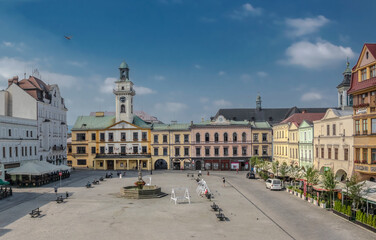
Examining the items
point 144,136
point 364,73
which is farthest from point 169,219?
point 144,136

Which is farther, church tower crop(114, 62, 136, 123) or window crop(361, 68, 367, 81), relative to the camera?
church tower crop(114, 62, 136, 123)

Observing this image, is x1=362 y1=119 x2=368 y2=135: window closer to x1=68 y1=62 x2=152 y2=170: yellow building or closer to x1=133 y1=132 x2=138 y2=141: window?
x1=68 y1=62 x2=152 y2=170: yellow building

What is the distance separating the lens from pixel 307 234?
24.0m

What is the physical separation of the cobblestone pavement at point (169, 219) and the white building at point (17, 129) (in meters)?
15.4

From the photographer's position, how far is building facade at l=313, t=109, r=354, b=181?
4000 centimetres

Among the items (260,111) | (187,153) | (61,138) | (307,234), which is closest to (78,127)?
(61,138)

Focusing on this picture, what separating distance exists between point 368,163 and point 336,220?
399 inches

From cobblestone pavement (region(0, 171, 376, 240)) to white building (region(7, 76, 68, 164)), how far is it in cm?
2811

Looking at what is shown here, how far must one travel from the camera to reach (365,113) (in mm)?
35875

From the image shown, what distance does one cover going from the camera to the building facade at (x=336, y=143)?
40.0 m

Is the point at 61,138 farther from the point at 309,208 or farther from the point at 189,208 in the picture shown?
the point at 309,208

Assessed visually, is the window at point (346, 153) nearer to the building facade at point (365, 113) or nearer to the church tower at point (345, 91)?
the building facade at point (365, 113)

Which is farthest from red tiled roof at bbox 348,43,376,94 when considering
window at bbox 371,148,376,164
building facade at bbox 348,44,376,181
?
window at bbox 371,148,376,164

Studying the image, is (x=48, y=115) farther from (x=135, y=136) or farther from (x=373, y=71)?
(x=373, y=71)
